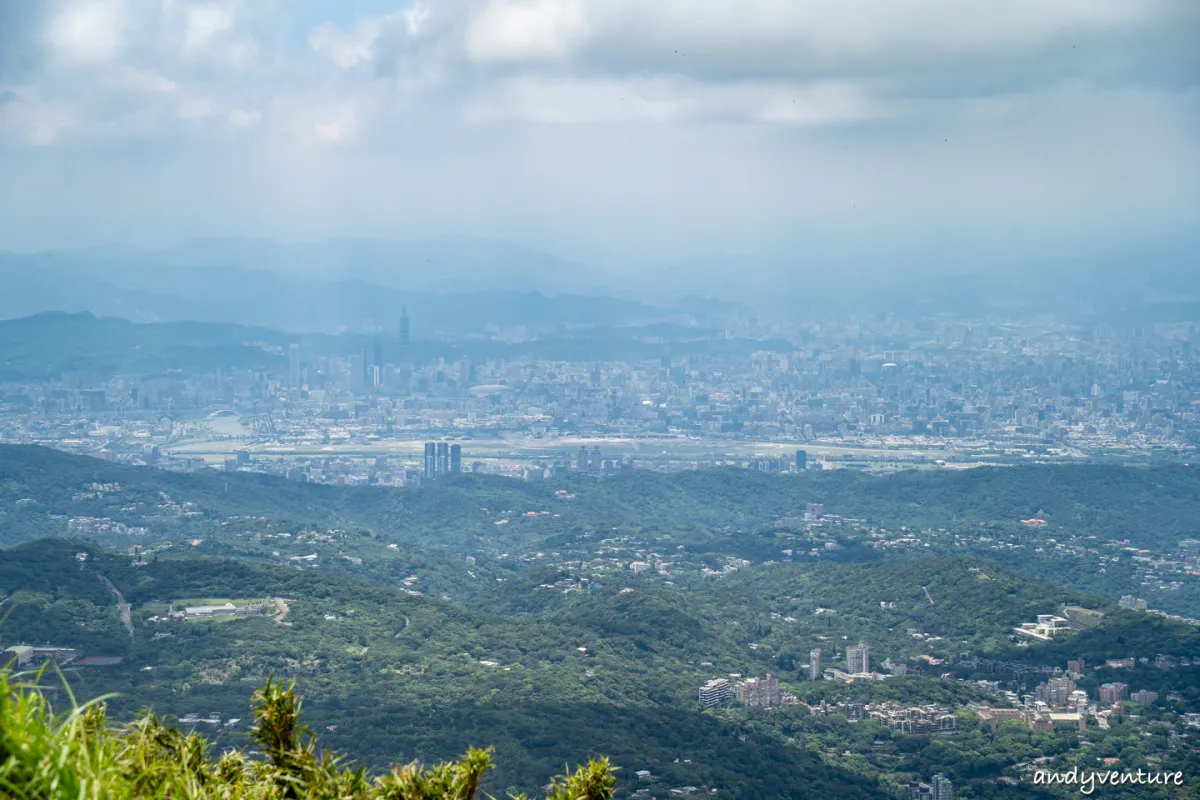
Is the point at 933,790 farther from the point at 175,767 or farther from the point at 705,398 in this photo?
the point at 705,398

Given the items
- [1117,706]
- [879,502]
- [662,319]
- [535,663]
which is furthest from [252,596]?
[662,319]

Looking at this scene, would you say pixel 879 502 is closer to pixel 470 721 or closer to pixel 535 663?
pixel 535 663

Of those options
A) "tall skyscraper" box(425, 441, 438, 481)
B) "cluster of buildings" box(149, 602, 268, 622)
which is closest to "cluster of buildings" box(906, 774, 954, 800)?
"cluster of buildings" box(149, 602, 268, 622)

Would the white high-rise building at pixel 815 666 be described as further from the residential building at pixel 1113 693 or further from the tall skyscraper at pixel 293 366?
the tall skyscraper at pixel 293 366

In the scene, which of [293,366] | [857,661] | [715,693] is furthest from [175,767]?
[293,366]

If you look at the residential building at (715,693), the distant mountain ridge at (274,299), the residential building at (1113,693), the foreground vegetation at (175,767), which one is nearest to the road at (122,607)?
the residential building at (715,693)

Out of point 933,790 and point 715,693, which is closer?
point 933,790
